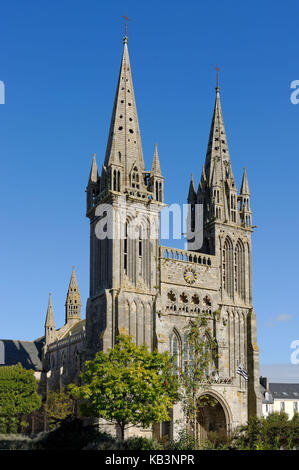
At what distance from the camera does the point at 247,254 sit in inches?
2645

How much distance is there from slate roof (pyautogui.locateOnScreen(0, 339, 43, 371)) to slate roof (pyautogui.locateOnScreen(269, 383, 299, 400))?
39.4 meters

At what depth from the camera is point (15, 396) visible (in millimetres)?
70500

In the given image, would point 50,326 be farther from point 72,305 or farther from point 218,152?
point 218,152

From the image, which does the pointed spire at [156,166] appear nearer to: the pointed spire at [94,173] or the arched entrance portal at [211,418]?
the pointed spire at [94,173]

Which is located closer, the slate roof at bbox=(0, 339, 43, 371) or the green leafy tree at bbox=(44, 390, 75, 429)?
the green leafy tree at bbox=(44, 390, 75, 429)

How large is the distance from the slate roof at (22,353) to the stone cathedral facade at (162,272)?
1468 inches

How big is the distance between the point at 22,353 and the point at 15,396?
89.6 feet

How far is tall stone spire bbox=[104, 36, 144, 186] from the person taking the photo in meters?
62.6

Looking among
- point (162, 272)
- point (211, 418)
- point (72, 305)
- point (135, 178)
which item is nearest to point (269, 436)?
point (211, 418)

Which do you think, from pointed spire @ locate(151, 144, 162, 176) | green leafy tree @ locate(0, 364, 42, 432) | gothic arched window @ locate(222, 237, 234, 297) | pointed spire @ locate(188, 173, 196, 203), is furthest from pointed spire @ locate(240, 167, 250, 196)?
green leafy tree @ locate(0, 364, 42, 432)

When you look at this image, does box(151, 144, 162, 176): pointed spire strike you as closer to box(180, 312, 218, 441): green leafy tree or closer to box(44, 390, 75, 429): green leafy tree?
box(180, 312, 218, 441): green leafy tree

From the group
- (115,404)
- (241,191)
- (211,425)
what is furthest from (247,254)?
(115,404)

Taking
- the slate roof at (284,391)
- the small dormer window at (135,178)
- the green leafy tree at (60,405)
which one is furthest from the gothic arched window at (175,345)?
the slate roof at (284,391)
